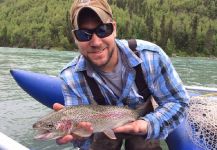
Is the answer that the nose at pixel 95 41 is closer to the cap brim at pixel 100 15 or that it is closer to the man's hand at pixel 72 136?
the cap brim at pixel 100 15

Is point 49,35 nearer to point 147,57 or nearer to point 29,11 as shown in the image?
point 29,11

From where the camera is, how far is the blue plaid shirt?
306 cm

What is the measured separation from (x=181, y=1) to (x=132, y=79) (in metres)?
138

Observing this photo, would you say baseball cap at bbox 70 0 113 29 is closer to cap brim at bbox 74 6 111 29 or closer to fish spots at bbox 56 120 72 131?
Answer: cap brim at bbox 74 6 111 29

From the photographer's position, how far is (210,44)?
91.9m

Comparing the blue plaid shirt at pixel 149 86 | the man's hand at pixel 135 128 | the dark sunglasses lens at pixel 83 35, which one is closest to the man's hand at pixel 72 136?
the man's hand at pixel 135 128

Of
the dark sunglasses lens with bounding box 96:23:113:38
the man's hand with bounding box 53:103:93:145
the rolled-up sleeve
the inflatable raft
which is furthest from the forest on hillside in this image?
the man's hand with bounding box 53:103:93:145

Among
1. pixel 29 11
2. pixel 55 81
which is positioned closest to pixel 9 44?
pixel 29 11

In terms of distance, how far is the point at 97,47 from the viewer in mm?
2857

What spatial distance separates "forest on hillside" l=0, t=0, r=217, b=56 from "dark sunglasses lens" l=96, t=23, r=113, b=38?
7989cm

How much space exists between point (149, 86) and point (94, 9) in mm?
779

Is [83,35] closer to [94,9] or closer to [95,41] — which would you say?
[95,41]

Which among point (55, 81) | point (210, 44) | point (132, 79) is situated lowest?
point (210, 44)

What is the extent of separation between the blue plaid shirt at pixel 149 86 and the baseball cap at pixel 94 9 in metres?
0.37
